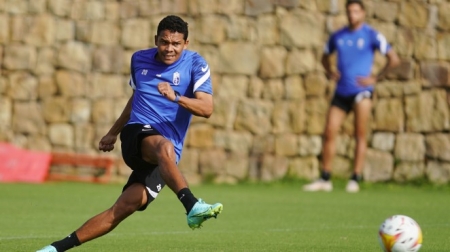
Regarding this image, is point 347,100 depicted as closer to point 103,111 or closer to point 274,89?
point 274,89

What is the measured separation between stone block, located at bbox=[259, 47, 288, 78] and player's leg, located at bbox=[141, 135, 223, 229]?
924 centimetres

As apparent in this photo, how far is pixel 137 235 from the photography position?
358 inches

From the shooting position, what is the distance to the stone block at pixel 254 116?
1633cm

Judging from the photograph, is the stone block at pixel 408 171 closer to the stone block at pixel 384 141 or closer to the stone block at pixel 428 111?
the stone block at pixel 384 141

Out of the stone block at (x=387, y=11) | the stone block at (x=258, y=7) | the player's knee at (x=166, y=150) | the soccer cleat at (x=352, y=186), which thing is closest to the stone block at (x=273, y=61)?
the stone block at (x=258, y=7)

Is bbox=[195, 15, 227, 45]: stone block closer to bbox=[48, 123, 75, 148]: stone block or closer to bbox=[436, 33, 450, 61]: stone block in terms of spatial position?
bbox=[48, 123, 75, 148]: stone block

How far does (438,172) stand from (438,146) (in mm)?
383

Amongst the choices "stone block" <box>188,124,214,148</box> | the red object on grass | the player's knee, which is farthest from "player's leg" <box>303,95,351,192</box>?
the player's knee

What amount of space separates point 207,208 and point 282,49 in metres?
9.84

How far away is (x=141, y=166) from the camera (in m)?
7.28

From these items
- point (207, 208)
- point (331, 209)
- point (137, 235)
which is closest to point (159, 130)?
point (207, 208)

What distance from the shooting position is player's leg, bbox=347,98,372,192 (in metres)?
14.8

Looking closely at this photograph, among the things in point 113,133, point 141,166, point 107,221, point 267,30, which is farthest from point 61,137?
point 107,221

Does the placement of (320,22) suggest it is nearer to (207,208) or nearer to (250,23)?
(250,23)
